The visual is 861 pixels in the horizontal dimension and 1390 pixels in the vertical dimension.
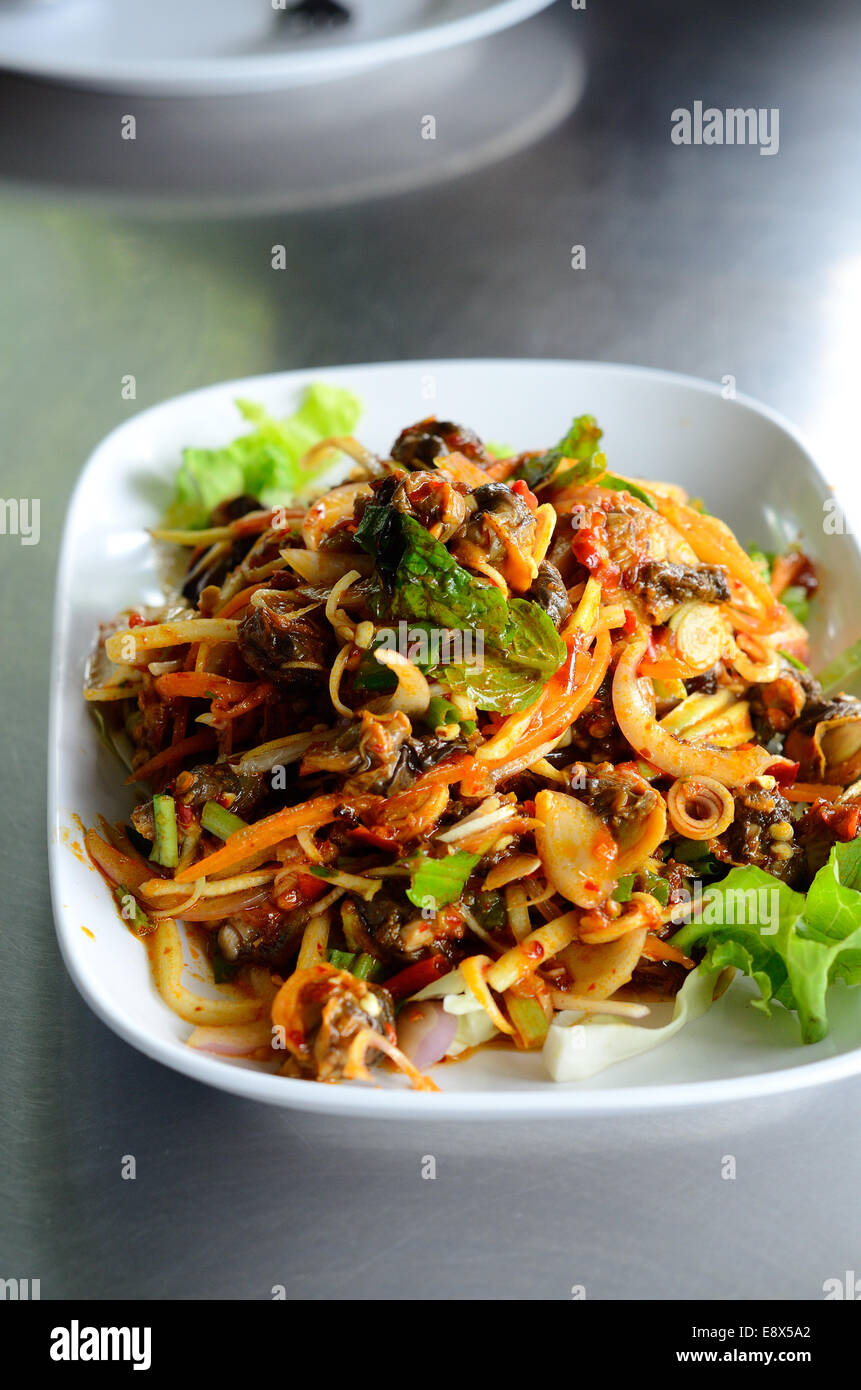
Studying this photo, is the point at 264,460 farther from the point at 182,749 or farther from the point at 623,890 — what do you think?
the point at 623,890

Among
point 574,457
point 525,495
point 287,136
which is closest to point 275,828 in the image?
point 525,495

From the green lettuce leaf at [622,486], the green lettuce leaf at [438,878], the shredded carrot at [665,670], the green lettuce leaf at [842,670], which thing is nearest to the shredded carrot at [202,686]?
the green lettuce leaf at [438,878]

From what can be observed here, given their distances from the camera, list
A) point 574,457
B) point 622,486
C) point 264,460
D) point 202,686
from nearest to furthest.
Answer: point 202,686 → point 622,486 → point 574,457 → point 264,460

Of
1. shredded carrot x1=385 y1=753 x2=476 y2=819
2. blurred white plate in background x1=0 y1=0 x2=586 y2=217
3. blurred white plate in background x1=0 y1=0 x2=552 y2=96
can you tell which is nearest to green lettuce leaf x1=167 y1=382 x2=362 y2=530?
shredded carrot x1=385 y1=753 x2=476 y2=819

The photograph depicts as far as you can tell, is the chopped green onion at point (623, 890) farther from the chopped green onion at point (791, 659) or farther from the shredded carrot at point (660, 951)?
the chopped green onion at point (791, 659)

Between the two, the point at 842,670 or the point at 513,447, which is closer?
the point at 842,670

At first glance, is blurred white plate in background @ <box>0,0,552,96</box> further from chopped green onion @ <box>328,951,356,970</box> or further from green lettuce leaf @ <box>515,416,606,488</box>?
chopped green onion @ <box>328,951,356,970</box>
